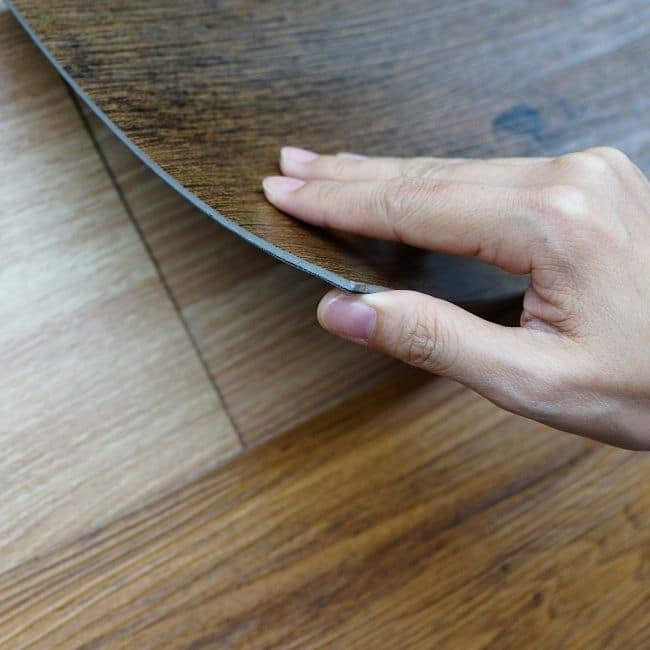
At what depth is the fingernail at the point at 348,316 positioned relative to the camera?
1.05ft

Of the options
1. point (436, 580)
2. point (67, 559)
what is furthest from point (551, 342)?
point (67, 559)

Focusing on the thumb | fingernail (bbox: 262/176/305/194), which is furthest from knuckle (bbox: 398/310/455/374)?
fingernail (bbox: 262/176/305/194)

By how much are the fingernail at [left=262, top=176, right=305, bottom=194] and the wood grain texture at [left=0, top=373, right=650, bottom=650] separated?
6.0 inches

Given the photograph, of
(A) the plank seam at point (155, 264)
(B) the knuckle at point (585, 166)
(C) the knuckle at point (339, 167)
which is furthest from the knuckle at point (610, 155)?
(A) the plank seam at point (155, 264)

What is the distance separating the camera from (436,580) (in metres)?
0.44

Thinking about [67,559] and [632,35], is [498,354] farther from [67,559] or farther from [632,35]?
[632,35]

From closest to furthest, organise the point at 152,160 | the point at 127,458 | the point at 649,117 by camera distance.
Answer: the point at 152,160, the point at 127,458, the point at 649,117

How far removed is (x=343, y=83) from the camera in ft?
1.58

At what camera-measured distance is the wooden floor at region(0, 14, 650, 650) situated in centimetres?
40

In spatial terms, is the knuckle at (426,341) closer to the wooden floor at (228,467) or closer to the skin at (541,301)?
the skin at (541,301)

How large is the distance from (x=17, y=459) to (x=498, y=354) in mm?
266

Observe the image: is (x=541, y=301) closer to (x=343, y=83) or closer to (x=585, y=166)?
(x=585, y=166)

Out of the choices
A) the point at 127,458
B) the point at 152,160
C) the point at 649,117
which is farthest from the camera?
the point at 649,117

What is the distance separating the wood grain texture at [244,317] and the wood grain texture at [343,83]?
A: 0.26ft
